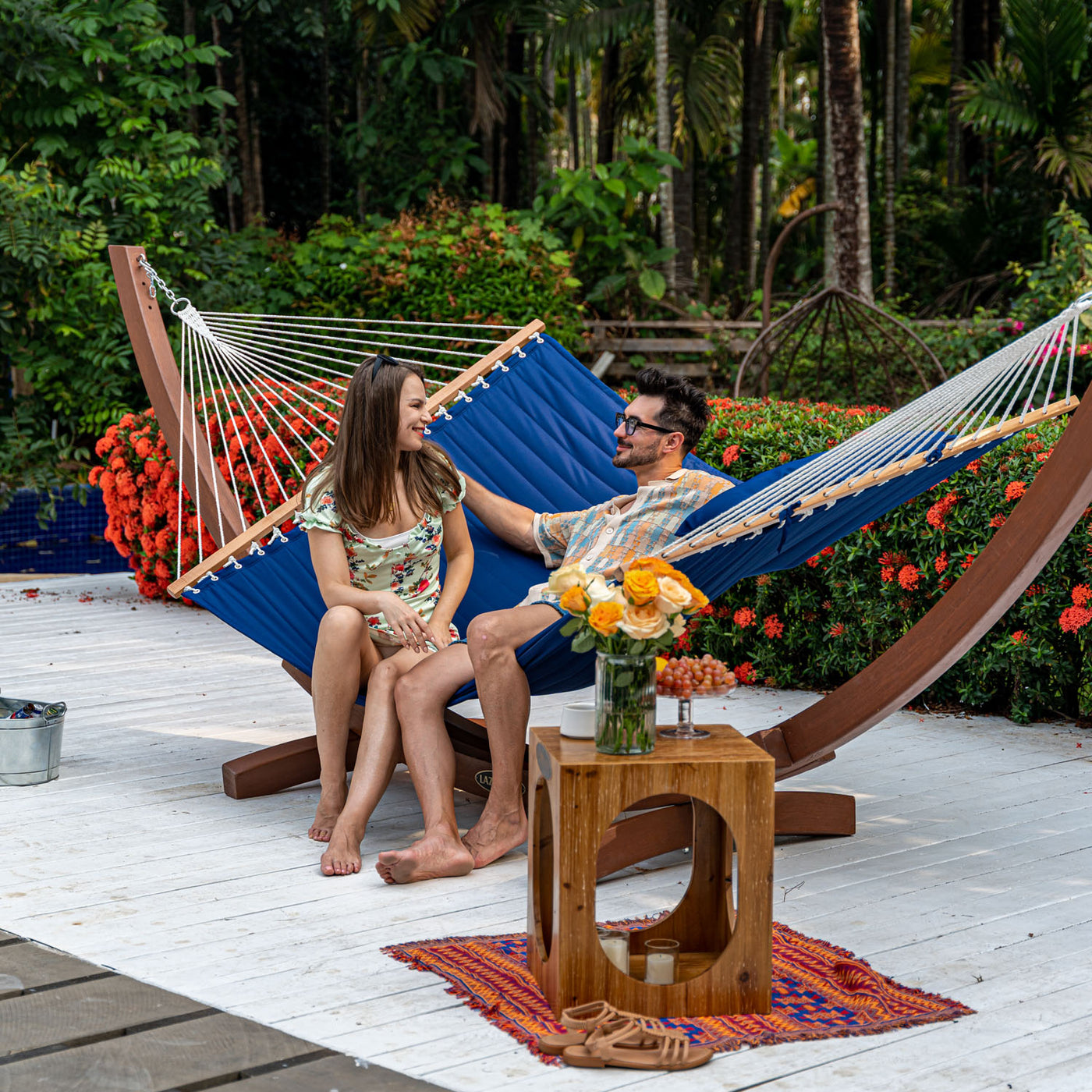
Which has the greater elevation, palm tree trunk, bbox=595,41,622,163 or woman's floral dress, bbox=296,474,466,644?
palm tree trunk, bbox=595,41,622,163

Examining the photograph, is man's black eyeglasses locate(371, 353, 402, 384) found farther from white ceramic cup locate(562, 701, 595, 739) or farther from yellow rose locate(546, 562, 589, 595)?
white ceramic cup locate(562, 701, 595, 739)

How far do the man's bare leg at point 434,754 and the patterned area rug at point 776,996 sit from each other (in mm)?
322

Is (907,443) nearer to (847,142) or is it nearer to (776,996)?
(776,996)

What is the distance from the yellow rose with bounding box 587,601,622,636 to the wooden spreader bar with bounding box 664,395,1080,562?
51cm

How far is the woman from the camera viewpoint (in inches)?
108

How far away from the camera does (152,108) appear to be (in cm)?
812

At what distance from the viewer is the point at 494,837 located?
8.87 ft

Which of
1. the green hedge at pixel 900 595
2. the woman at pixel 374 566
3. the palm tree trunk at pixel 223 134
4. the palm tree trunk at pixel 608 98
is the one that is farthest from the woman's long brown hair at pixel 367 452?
the palm tree trunk at pixel 608 98

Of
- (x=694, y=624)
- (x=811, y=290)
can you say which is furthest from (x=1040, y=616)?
(x=811, y=290)

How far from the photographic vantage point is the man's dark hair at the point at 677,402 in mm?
2926

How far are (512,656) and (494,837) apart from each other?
356 mm

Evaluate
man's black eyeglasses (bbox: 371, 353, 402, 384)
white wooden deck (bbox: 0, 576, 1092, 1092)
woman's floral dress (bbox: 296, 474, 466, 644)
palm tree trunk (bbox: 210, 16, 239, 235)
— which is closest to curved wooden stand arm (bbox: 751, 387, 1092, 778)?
white wooden deck (bbox: 0, 576, 1092, 1092)

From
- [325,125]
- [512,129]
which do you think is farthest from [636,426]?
[325,125]

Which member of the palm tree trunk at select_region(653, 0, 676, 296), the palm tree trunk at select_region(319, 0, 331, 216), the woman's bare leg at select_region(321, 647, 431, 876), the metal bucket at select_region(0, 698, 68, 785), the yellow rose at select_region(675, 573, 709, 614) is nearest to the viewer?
the yellow rose at select_region(675, 573, 709, 614)
